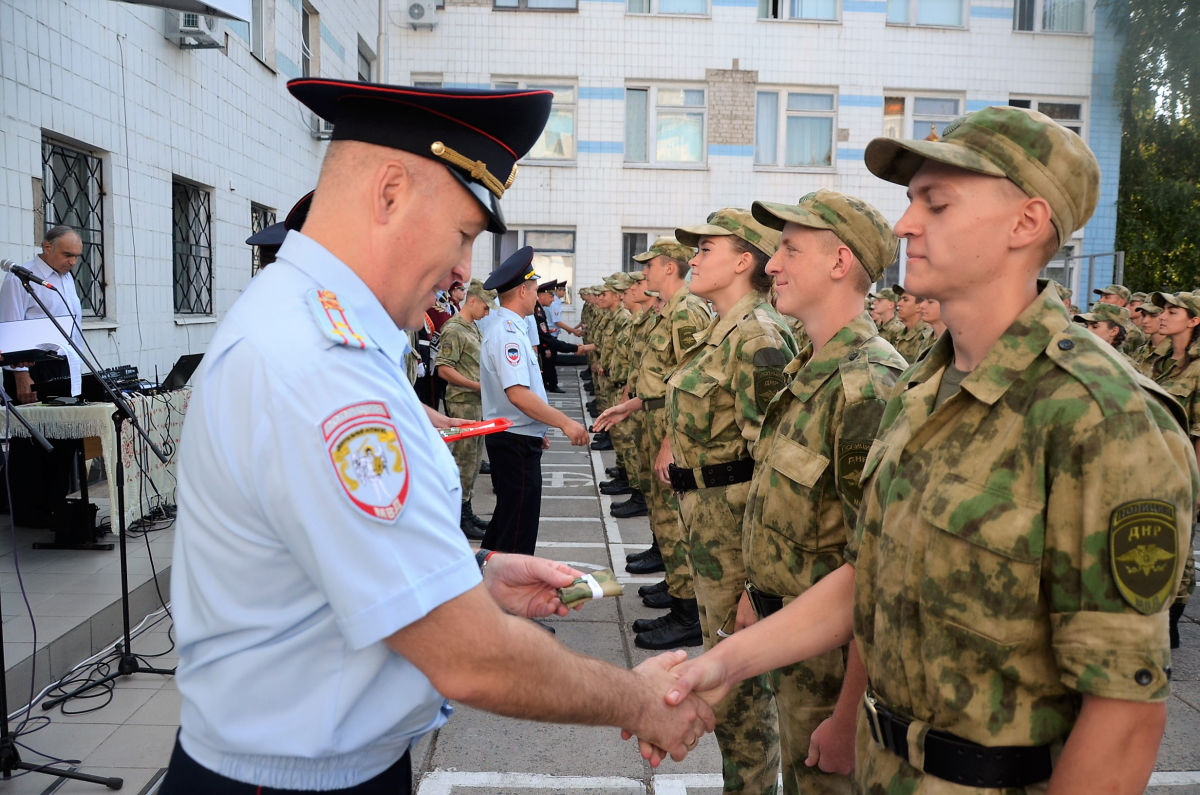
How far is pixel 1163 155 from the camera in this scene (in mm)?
30156

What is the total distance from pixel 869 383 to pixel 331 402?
1.90 metres

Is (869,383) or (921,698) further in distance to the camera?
(869,383)

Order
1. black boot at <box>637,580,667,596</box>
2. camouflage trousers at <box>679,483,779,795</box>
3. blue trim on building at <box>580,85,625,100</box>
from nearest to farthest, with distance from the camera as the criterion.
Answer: camouflage trousers at <box>679,483,779,795</box>
black boot at <box>637,580,667,596</box>
blue trim on building at <box>580,85,625,100</box>

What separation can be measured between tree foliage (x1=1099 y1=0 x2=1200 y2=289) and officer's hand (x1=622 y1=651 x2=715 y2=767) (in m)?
28.9

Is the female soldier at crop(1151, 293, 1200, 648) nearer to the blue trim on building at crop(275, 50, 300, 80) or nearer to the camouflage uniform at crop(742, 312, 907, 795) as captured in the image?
the camouflage uniform at crop(742, 312, 907, 795)

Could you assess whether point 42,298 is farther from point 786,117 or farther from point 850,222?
point 786,117

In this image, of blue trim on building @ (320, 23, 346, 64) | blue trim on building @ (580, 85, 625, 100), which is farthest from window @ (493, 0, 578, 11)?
blue trim on building @ (320, 23, 346, 64)

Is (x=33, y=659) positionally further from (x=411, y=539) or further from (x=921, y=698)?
(x=921, y=698)

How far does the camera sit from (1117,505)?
152cm

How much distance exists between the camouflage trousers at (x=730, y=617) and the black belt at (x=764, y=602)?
382 mm

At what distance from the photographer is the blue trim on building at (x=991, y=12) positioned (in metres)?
22.4

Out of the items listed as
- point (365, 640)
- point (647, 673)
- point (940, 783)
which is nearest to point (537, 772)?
point (647, 673)

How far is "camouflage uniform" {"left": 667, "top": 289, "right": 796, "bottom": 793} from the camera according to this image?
3.48 m

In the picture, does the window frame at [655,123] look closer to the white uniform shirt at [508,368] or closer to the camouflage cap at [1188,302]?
the camouflage cap at [1188,302]
